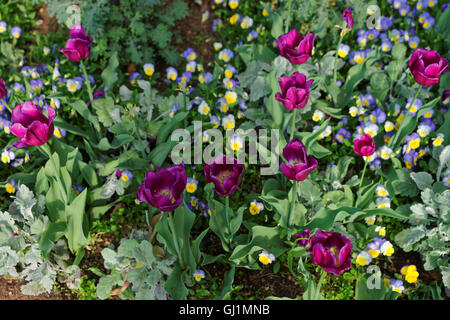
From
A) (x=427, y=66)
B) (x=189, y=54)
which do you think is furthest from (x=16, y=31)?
(x=427, y=66)

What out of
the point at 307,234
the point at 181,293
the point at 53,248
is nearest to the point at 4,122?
the point at 53,248

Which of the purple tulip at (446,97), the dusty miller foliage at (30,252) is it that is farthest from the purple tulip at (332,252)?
the purple tulip at (446,97)

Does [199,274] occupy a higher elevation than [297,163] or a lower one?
lower

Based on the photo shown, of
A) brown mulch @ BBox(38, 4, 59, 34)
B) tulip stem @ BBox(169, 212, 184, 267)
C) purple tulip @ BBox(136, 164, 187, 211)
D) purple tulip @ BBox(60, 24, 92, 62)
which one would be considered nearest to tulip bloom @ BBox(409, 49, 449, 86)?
purple tulip @ BBox(136, 164, 187, 211)

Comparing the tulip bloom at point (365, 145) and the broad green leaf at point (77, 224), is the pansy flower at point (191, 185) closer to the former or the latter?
the broad green leaf at point (77, 224)

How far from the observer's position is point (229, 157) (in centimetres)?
196

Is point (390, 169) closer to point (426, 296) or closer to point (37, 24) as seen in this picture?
point (426, 296)

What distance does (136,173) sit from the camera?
2609mm

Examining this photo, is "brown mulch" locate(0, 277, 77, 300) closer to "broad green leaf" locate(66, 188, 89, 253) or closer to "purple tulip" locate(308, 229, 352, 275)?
"broad green leaf" locate(66, 188, 89, 253)

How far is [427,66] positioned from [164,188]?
4.45ft

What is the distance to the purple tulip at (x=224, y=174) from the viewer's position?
1.89 m

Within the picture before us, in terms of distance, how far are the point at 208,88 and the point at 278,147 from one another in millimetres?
742

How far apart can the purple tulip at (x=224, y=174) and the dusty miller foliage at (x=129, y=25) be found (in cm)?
155

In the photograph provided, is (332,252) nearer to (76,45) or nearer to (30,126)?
(30,126)
